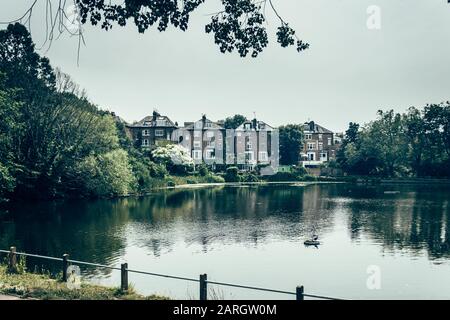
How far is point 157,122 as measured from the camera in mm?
105938

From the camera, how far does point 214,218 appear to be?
4062cm

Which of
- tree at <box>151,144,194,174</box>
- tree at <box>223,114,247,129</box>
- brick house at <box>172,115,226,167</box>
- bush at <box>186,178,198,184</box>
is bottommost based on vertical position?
bush at <box>186,178,198,184</box>

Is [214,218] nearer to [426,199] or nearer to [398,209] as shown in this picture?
[398,209]

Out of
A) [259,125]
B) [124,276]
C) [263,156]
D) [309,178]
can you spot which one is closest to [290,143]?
[263,156]

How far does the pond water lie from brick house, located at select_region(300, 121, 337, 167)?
6561 centimetres

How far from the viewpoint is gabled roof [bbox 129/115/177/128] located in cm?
10525

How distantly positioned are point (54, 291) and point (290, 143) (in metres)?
96.2

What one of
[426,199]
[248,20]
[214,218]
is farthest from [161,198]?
[248,20]

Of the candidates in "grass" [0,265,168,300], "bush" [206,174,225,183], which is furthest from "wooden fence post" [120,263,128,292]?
"bush" [206,174,225,183]

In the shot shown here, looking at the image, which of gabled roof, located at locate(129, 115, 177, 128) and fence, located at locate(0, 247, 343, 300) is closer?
fence, located at locate(0, 247, 343, 300)

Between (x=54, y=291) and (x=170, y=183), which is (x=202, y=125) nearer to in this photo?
(x=170, y=183)

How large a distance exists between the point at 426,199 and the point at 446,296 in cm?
4074

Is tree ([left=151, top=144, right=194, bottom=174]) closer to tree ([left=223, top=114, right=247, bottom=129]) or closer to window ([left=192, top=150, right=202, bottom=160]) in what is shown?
window ([left=192, top=150, right=202, bottom=160])
